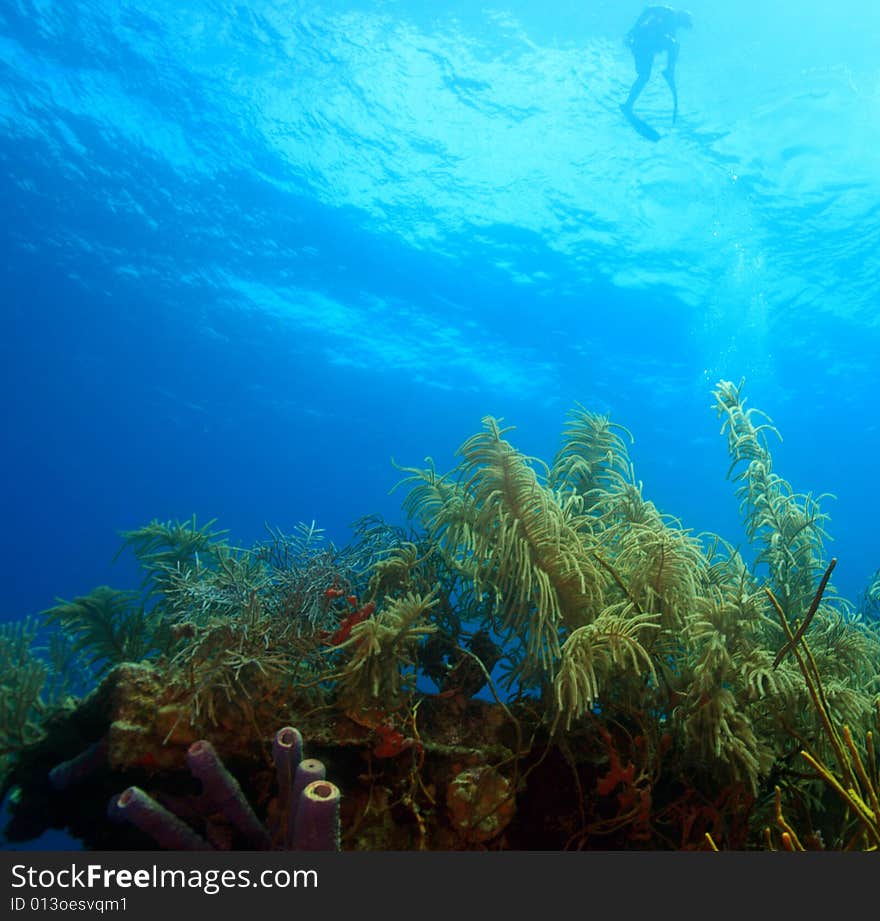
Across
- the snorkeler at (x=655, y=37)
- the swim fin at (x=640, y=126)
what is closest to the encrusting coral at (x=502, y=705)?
the snorkeler at (x=655, y=37)

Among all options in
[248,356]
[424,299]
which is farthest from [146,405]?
[424,299]

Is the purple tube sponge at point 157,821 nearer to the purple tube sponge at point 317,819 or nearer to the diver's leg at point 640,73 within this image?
the purple tube sponge at point 317,819

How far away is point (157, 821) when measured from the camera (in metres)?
2.93

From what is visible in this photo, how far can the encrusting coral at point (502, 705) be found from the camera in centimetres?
335

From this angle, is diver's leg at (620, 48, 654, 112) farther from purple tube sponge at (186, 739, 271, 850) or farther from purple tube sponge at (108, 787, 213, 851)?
purple tube sponge at (108, 787, 213, 851)

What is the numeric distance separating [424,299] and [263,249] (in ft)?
26.6

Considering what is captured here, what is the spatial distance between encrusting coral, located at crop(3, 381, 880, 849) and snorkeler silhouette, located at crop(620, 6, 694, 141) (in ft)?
54.8

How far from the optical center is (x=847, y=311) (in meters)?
25.9

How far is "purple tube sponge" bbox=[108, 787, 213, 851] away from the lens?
2.84 meters

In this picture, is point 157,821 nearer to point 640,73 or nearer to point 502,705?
point 502,705

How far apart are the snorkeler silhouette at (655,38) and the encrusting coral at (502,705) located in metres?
16.7

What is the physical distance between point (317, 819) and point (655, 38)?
19.5m

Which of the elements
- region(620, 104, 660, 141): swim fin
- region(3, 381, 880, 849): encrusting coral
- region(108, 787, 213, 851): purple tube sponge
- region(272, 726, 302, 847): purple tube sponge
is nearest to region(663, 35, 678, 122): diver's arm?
region(620, 104, 660, 141): swim fin

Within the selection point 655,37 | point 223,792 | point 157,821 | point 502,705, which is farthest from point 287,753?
point 655,37
